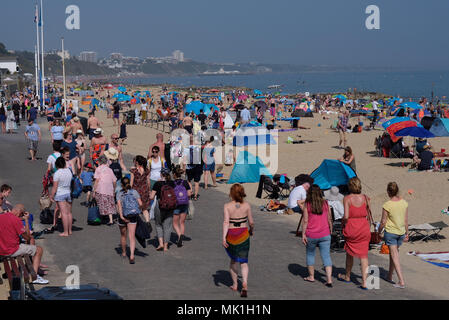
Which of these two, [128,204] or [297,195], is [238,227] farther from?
[297,195]

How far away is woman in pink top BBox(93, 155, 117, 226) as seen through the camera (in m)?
10.5

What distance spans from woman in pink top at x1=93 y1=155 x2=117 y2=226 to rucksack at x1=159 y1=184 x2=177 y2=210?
1.83 metres

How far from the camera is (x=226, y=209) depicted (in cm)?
723

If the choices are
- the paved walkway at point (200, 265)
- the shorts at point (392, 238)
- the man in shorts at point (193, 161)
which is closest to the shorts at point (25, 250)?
the paved walkway at point (200, 265)

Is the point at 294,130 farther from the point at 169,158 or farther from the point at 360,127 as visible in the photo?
the point at 169,158

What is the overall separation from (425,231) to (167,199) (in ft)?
15.9

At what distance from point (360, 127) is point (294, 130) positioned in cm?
329

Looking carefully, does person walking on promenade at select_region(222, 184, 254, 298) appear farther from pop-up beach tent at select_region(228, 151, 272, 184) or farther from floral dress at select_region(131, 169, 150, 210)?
pop-up beach tent at select_region(228, 151, 272, 184)

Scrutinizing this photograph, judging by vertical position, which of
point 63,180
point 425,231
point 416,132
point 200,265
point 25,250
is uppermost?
point 416,132

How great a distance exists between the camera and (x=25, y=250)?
24.5 ft

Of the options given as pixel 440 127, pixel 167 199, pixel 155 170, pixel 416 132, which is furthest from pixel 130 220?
pixel 440 127

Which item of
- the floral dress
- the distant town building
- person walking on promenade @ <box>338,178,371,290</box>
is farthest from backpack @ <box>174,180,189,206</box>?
the distant town building

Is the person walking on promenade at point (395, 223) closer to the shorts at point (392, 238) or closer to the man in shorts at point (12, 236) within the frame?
the shorts at point (392, 238)
